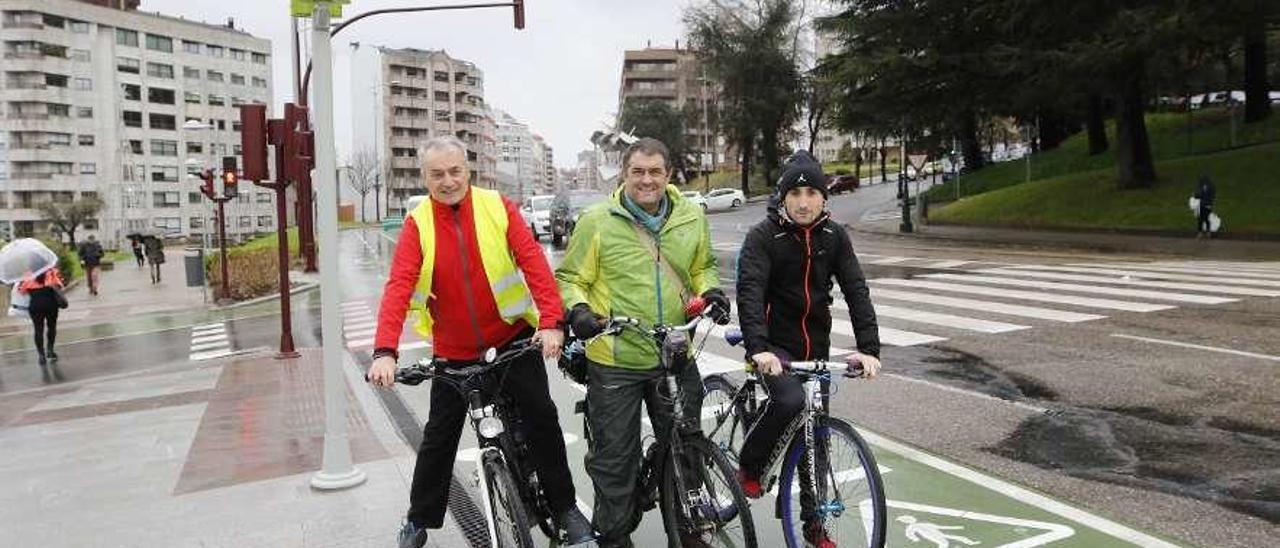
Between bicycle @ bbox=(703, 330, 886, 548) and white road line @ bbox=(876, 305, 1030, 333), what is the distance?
290 inches

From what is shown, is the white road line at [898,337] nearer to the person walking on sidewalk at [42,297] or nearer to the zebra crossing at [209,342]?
the zebra crossing at [209,342]

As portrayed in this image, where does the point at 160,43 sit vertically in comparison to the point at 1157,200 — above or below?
above

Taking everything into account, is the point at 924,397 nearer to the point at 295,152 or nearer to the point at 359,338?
the point at 295,152

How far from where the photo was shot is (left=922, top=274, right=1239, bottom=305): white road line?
12398 millimetres

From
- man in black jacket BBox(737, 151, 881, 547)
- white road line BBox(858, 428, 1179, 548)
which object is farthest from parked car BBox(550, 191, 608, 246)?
man in black jacket BBox(737, 151, 881, 547)

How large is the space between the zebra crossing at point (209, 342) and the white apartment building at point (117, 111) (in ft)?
194

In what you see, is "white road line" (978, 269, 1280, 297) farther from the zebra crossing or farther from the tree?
the tree

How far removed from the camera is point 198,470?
601 centimetres

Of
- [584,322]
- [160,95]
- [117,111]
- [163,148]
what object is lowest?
[584,322]

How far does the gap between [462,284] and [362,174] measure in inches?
3699

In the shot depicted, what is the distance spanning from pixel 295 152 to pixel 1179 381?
824cm

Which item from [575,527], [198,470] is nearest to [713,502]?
[575,527]

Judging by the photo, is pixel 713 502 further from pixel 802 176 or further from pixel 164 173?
pixel 164 173

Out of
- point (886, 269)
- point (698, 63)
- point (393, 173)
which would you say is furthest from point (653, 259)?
point (393, 173)
